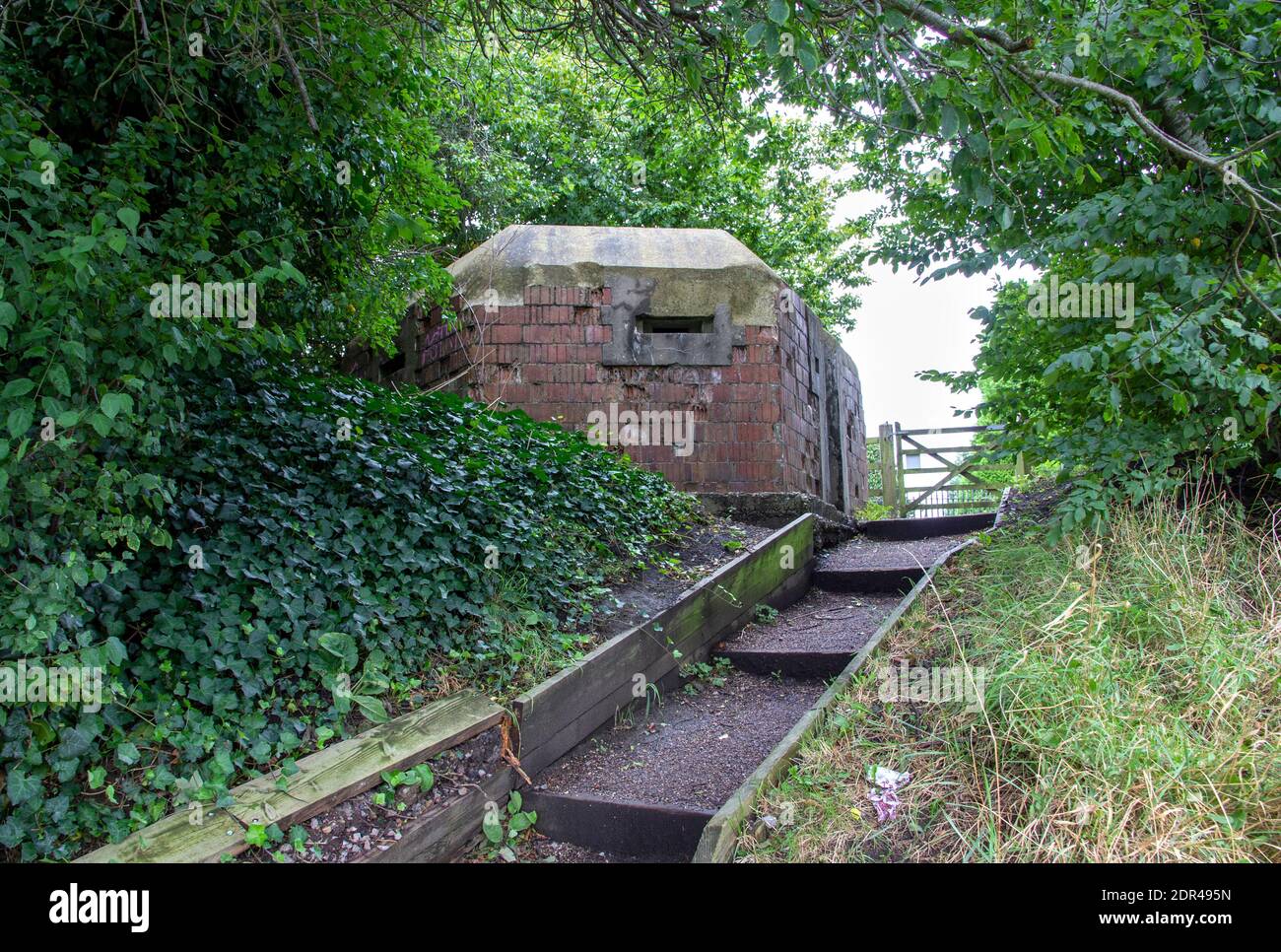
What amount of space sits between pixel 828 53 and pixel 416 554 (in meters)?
3.29

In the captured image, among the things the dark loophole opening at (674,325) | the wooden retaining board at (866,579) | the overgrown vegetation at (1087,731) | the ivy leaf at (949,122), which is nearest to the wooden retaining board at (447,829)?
the overgrown vegetation at (1087,731)

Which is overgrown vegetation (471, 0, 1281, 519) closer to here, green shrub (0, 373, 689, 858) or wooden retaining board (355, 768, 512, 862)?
green shrub (0, 373, 689, 858)

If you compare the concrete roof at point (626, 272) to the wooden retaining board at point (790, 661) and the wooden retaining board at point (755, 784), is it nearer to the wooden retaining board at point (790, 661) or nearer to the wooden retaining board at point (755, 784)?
the wooden retaining board at point (790, 661)

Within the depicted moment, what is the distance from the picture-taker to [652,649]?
15.5ft

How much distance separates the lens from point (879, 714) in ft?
11.8

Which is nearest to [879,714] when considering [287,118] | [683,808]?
[683,808]

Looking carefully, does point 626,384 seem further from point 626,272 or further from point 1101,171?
point 1101,171

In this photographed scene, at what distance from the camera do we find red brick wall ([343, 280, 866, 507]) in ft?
25.1

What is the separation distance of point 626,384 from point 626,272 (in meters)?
1.05

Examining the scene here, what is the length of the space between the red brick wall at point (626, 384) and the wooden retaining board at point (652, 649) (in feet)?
3.93

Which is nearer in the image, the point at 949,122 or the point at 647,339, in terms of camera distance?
the point at 949,122

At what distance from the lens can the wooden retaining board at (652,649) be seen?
3.89 meters

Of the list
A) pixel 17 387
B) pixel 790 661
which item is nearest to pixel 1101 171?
pixel 790 661

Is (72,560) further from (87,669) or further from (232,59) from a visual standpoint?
(232,59)
